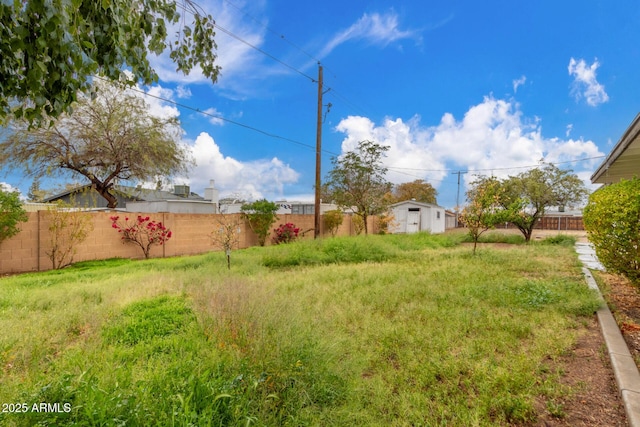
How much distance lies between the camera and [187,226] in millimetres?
11547

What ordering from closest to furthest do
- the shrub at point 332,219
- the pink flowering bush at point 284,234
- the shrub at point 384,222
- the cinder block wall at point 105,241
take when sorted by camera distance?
1. the cinder block wall at point 105,241
2. the pink flowering bush at point 284,234
3. the shrub at point 332,219
4. the shrub at point 384,222

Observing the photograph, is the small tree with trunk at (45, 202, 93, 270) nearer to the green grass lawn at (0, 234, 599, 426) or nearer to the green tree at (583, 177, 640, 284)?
the green grass lawn at (0, 234, 599, 426)

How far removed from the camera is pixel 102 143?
1335cm

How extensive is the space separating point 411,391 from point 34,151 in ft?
56.4

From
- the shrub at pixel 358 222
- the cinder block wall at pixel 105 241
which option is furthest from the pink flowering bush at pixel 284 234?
the shrub at pixel 358 222

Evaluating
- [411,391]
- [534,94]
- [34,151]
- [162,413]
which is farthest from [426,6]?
[34,151]

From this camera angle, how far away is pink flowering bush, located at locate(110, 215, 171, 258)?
9773 mm

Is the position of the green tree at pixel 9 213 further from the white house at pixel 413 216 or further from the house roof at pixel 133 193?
the white house at pixel 413 216

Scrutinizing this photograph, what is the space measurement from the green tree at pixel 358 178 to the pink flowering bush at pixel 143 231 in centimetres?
834

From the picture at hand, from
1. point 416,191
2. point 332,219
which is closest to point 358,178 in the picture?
point 332,219

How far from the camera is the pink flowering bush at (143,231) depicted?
9773 millimetres

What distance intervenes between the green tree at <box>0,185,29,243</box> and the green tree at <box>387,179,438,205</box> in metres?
36.0

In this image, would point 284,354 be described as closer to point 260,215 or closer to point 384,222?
point 260,215

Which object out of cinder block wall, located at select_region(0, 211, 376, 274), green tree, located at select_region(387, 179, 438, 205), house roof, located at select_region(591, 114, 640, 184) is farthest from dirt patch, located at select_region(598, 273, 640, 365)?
green tree, located at select_region(387, 179, 438, 205)
